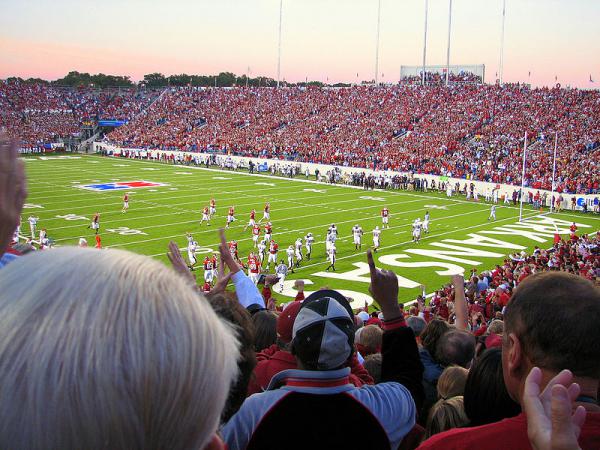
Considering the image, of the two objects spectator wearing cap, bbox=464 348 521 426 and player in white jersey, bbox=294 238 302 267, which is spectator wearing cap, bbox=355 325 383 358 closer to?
spectator wearing cap, bbox=464 348 521 426

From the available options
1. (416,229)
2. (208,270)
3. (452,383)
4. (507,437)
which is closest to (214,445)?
(507,437)

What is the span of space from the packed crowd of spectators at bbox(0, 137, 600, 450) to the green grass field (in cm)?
1418

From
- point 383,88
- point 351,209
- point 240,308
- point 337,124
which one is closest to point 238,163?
point 337,124

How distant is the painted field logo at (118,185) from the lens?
121 feet

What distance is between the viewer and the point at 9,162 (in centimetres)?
167

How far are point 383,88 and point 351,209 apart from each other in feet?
96.5

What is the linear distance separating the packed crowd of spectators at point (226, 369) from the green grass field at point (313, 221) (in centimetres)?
1418

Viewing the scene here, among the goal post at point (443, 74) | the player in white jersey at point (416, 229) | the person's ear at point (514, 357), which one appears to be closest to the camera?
the person's ear at point (514, 357)

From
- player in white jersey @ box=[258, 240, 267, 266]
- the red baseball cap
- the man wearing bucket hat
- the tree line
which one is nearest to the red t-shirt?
the man wearing bucket hat

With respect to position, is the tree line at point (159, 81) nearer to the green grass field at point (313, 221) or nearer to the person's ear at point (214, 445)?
the green grass field at point (313, 221)

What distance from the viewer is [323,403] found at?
2.23 m

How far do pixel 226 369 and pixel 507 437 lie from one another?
1.00 m

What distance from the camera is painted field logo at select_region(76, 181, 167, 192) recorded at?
1454 inches

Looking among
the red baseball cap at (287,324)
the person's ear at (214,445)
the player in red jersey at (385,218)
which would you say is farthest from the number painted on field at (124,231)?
the person's ear at (214,445)
